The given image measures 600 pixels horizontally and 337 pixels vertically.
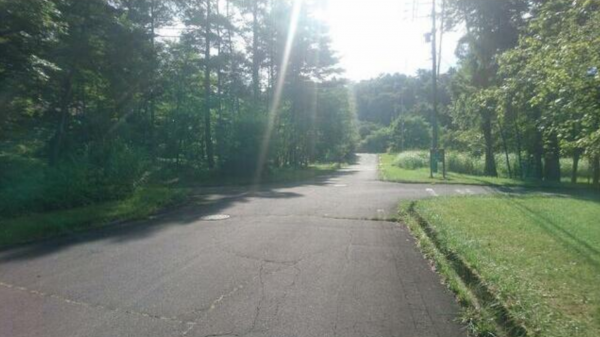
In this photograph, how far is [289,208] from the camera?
1242cm

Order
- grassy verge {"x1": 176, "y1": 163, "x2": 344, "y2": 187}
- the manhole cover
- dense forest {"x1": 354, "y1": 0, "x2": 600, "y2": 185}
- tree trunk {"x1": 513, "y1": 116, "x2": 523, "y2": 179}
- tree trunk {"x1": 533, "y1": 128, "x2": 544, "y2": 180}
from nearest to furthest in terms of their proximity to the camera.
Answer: dense forest {"x1": 354, "y1": 0, "x2": 600, "y2": 185} < the manhole cover < grassy verge {"x1": 176, "y1": 163, "x2": 344, "y2": 187} < tree trunk {"x1": 533, "y1": 128, "x2": 544, "y2": 180} < tree trunk {"x1": 513, "y1": 116, "x2": 523, "y2": 179}

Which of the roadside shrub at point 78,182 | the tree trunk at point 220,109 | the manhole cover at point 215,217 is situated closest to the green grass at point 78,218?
the roadside shrub at point 78,182

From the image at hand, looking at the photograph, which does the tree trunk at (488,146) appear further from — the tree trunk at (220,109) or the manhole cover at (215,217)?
the manhole cover at (215,217)

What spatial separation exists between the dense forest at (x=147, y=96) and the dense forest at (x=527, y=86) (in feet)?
37.7

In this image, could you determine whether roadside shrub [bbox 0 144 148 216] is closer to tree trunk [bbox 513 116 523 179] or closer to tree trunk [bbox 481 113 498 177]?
tree trunk [bbox 513 116 523 179]

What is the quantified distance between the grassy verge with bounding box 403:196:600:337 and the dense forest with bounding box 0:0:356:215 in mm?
10477

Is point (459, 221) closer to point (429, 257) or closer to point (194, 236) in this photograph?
point (429, 257)

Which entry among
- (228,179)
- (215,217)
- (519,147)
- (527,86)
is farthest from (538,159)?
(215,217)

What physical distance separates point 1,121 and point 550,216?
1496 centimetres

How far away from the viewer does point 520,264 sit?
5613mm

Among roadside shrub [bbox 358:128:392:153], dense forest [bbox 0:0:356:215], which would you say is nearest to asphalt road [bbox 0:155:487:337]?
dense forest [bbox 0:0:356:215]

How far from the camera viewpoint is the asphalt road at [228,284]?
4.30 meters

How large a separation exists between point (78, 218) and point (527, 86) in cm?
1014

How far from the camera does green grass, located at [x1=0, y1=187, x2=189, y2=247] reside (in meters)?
8.77
